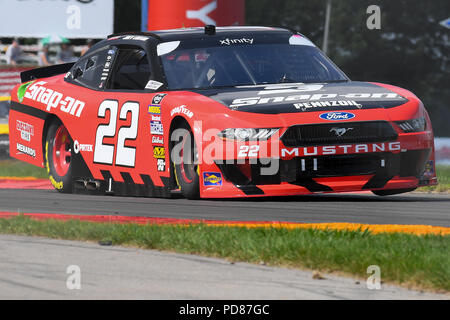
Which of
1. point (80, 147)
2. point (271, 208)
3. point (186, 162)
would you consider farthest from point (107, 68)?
point (271, 208)

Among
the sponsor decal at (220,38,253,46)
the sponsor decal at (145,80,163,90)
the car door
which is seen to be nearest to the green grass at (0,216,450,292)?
the car door

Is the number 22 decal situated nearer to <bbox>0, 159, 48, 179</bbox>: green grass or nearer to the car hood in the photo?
the car hood

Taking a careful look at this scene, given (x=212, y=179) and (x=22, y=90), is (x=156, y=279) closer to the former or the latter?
(x=212, y=179)

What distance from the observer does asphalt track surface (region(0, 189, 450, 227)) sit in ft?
27.6

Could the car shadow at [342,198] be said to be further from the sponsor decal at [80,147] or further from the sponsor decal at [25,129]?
the sponsor decal at [25,129]

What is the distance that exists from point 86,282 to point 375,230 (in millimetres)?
2498

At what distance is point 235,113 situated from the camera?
28.9ft

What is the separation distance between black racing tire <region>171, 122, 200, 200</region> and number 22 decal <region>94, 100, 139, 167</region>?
2.25ft

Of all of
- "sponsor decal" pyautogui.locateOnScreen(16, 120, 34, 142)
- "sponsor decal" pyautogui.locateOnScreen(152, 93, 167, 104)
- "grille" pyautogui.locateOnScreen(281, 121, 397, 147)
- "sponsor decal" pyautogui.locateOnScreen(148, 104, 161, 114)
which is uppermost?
"sponsor decal" pyautogui.locateOnScreen(152, 93, 167, 104)

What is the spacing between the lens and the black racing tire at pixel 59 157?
36.7 ft

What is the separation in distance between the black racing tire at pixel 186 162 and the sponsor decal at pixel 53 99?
1.78 metres
